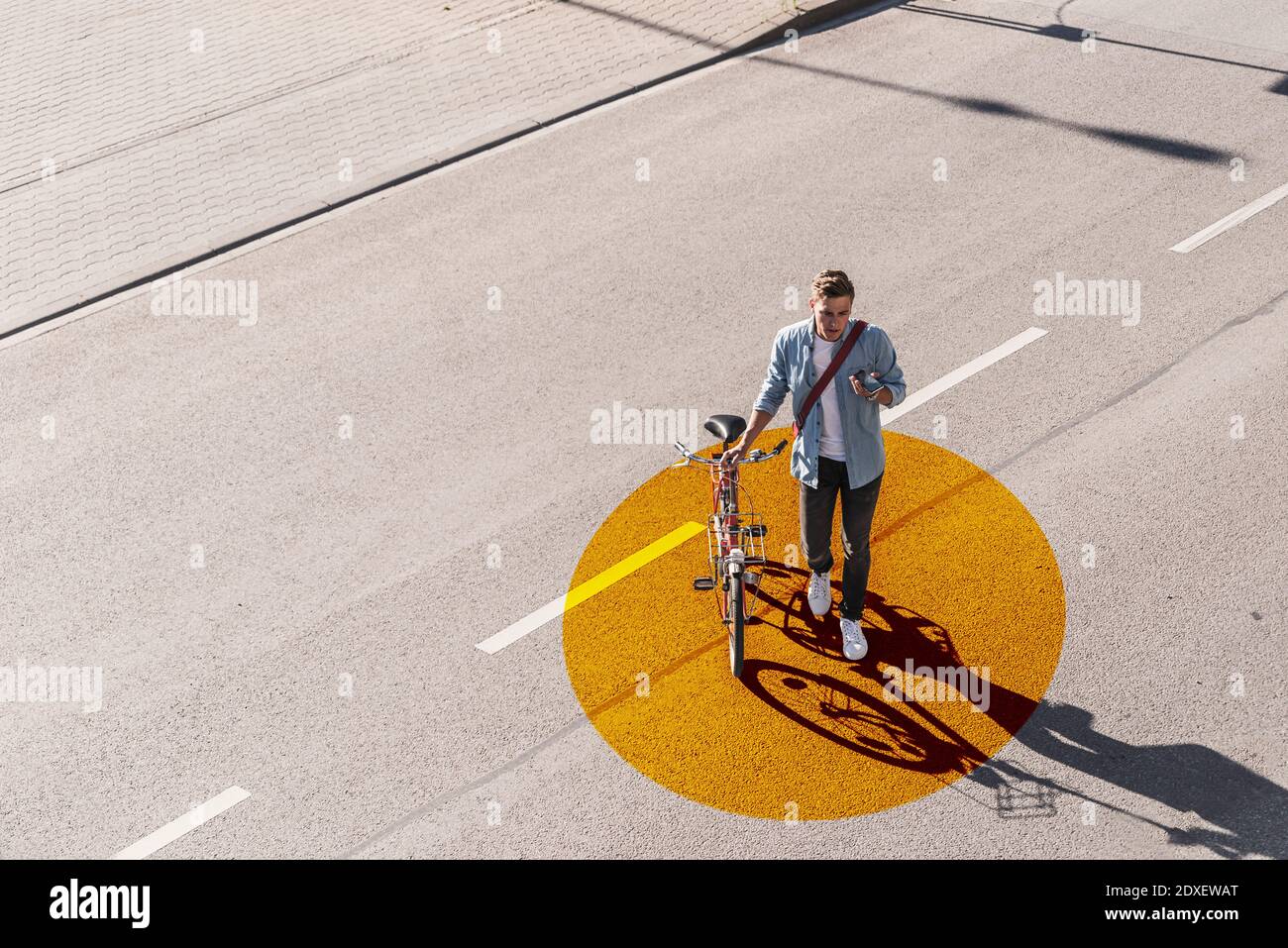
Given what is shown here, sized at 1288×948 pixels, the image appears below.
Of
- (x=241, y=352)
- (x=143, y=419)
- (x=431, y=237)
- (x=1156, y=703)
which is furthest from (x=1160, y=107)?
(x=143, y=419)

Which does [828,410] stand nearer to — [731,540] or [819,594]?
[731,540]

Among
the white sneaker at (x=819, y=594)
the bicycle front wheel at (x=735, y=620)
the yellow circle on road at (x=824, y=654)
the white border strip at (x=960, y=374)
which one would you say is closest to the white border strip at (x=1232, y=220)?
the white border strip at (x=960, y=374)

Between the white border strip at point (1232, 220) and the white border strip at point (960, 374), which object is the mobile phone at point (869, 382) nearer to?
the white border strip at point (960, 374)

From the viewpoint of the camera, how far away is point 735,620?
7.00m

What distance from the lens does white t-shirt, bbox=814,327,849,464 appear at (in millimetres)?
6684

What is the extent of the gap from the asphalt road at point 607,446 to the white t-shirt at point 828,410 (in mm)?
1484

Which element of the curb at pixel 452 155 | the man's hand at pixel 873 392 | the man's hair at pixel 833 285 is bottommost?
the curb at pixel 452 155

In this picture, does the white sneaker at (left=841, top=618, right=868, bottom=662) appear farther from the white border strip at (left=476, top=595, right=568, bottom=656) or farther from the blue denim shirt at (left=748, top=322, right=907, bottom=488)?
the white border strip at (left=476, top=595, right=568, bottom=656)

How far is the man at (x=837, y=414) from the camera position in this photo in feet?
21.4

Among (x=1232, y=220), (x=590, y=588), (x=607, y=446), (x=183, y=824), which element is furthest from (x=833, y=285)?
(x=1232, y=220)

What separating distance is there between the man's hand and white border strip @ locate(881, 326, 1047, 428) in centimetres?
260

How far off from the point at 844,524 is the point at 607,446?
239 centimetres

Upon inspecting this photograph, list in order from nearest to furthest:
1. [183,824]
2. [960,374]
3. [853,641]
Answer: [183,824]
[853,641]
[960,374]

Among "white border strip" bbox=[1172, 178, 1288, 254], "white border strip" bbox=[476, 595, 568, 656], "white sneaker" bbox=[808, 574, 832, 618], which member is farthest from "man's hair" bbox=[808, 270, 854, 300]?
"white border strip" bbox=[1172, 178, 1288, 254]
